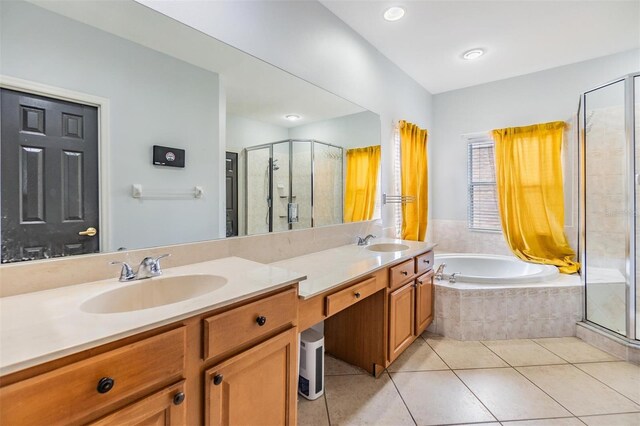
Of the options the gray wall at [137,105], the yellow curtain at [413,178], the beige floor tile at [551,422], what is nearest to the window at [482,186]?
the yellow curtain at [413,178]

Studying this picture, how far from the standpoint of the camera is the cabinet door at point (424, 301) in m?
2.15

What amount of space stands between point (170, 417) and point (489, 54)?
3.52 metres

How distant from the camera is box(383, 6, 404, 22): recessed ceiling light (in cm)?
210

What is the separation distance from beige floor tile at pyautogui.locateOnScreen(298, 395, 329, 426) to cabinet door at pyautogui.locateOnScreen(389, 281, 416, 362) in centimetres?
51

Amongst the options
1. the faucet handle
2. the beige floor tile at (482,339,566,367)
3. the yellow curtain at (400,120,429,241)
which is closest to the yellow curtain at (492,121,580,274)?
the yellow curtain at (400,120,429,241)

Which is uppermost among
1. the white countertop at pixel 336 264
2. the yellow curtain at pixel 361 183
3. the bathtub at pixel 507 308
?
the yellow curtain at pixel 361 183

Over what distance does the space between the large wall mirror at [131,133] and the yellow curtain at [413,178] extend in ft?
5.02

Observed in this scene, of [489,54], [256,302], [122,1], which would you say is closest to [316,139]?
[122,1]

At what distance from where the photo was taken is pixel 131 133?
3.94 feet

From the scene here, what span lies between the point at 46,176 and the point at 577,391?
2894 mm

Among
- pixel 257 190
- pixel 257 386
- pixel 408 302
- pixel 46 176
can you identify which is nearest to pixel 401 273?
pixel 408 302

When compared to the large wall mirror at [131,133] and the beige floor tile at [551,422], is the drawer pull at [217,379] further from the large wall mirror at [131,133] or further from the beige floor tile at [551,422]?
the beige floor tile at [551,422]

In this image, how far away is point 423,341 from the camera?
2.40 metres

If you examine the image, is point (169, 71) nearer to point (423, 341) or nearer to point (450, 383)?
point (450, 383)
